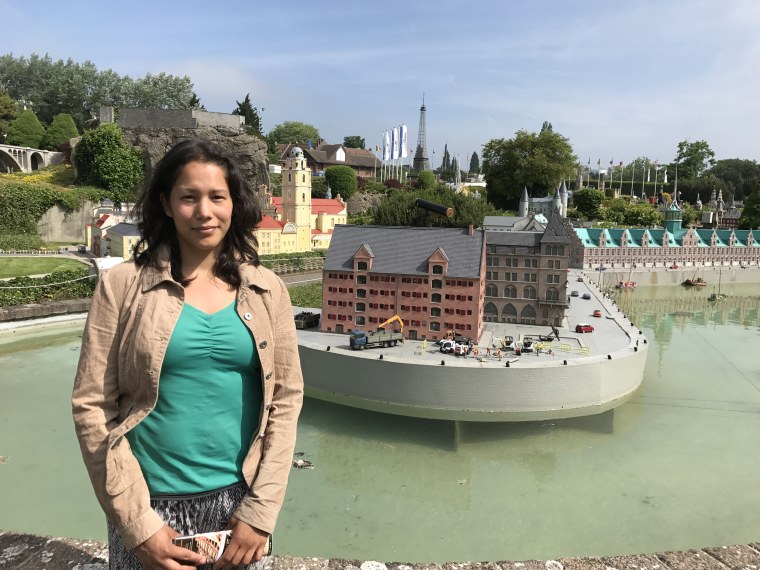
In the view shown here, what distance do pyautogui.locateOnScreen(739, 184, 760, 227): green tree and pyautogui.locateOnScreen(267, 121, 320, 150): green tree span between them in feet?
235

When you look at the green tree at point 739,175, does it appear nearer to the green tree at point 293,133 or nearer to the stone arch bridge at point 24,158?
the green tree at point 293,133

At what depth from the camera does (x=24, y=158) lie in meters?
59.3

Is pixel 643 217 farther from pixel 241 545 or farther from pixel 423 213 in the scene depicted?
pixel 241 545

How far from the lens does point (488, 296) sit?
30.5 metres

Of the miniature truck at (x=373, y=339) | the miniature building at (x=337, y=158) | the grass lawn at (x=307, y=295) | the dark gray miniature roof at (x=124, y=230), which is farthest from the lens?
the miniature building at (x=337, y=158)

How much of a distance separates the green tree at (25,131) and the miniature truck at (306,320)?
50.1m

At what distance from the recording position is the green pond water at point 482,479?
1452 cm

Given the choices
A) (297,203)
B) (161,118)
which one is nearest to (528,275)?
(297,203)

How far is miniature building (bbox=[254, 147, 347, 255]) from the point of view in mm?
50219

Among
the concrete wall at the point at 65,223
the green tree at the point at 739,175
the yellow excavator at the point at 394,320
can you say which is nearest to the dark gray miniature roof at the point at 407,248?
the yellow excavator at the point at 394,320

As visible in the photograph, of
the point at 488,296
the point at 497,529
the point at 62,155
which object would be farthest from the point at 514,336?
the point at 62,155

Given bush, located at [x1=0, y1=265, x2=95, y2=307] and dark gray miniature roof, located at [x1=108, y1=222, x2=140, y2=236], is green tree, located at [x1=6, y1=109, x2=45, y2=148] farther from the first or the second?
bush, located at [x1=0, y1=265, x2=95, y2=307]

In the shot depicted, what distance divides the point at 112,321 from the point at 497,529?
1477cm

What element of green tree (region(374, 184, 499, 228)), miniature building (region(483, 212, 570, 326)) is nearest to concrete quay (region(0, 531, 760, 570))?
miniature building (region(483, 212, 570, 326))
